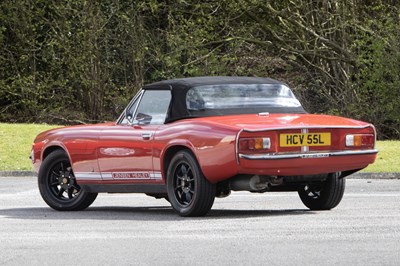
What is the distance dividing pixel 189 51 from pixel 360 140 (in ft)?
72.1

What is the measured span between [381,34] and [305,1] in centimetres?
228

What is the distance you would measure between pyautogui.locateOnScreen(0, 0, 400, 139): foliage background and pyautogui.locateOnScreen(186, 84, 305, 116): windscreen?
60.9 ft

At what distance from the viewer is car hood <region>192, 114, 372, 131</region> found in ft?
39.7

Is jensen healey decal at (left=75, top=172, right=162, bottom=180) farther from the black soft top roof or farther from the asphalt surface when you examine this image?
the black soft top roof

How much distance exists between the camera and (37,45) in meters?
36.8

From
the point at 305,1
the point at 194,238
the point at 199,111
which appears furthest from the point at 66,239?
the point at 305,1

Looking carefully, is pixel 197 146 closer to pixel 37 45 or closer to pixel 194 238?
pixel 194 238

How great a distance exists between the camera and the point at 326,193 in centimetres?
1319

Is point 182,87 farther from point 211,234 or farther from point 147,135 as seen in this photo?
point 211,234

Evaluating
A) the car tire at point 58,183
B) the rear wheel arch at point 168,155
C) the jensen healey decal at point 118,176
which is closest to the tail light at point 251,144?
the rear wheel arch at point 168,155

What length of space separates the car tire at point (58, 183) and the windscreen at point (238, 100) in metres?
1.83

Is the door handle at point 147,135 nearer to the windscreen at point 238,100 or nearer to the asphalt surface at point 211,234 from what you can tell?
the windscreen at point 238,100

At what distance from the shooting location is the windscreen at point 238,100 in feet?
43.3

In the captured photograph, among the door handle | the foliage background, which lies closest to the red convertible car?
the door handle
